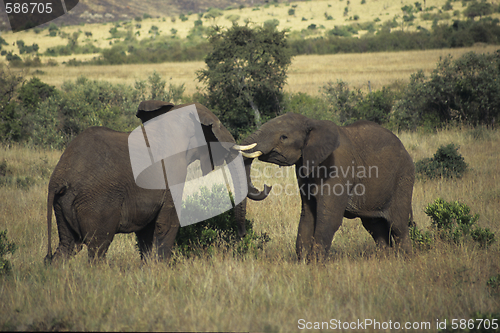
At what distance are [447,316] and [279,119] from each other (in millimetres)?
2610

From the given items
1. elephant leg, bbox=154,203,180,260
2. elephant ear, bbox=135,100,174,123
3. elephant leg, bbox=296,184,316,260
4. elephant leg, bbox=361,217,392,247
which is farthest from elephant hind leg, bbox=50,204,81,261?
elephant leg, bbox=361,217,392,247

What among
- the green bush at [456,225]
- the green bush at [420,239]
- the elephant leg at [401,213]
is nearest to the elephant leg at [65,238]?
the elephant leg at [401,213]

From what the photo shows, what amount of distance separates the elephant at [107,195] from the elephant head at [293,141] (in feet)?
1.01

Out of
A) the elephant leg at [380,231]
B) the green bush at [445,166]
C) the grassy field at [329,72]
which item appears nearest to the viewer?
the elephant leg at [380,231]

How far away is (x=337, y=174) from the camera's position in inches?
212

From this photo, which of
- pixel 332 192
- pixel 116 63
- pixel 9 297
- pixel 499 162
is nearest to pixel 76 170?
pixel 9 297

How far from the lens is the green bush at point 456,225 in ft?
20.5

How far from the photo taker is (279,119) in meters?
5.21

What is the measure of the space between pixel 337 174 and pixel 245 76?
14.1 metres

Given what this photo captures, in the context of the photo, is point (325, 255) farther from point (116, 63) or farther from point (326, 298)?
point (116, 63)

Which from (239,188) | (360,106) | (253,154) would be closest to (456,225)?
(239,188)

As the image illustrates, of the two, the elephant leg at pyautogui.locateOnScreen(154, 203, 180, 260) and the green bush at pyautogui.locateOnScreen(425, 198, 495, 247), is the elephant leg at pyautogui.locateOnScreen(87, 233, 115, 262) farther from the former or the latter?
the green bush at pyautogui.locateOnScreen(425, 198, 495, 247)

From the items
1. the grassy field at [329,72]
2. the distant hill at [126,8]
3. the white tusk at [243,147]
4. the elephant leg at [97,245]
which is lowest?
the grassy field at [329,72]

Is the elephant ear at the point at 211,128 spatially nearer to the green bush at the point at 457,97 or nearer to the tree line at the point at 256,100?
the tree line at the point at 256,100
